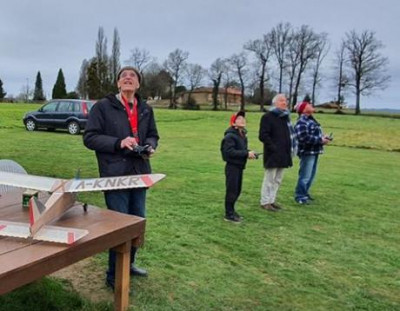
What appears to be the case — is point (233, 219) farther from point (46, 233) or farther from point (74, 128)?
point (74, 128)

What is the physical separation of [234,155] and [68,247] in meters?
3.38

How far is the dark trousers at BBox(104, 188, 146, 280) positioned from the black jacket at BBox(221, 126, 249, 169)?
2057 mm

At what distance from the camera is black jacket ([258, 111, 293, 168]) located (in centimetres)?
605

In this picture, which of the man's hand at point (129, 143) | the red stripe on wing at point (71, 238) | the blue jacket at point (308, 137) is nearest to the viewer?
the red stripe on wing at point (71, 238)

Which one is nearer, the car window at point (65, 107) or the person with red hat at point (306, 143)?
the person with red hat at point (306, 143)

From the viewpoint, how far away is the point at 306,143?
22.1 feet

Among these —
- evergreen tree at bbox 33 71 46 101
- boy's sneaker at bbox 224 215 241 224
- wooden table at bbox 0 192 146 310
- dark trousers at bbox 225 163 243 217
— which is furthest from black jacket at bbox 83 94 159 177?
evergreen tree at bbox 33 71 46 101

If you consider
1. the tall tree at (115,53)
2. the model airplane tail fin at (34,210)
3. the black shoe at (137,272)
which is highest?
the tall tree at (115,53)

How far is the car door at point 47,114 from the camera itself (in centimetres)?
1864

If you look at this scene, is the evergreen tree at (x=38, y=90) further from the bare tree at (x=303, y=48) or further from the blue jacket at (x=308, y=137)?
the blue jacket at (x=308, y=137)

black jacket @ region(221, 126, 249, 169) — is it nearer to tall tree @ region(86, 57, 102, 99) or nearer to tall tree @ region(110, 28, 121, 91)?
tall tree @ region(86, 57, 102, 99)

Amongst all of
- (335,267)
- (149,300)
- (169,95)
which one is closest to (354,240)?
(335,267)

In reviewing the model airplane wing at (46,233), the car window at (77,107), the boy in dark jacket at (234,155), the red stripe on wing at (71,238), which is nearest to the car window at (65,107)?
the car window at (77,107)

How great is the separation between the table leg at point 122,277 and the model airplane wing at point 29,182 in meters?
0.57
